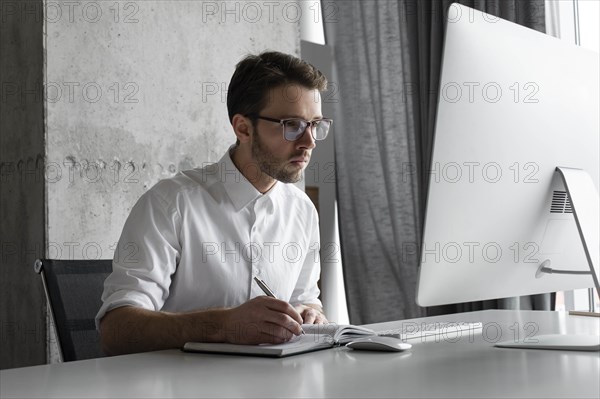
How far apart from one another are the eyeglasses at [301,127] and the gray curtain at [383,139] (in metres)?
1.76

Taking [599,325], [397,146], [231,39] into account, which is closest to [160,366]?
[599,325]

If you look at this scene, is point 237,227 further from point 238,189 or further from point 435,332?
point 435,332

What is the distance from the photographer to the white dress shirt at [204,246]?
1726 mm

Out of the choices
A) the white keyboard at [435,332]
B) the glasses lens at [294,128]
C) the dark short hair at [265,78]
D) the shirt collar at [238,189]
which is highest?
the dark short hair at [265,78]

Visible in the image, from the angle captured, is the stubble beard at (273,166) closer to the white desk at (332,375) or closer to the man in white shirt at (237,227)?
the man in white shirt at (237,227)

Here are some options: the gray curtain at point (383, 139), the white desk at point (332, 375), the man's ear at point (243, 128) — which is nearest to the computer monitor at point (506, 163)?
the white desk at point (332, 375)

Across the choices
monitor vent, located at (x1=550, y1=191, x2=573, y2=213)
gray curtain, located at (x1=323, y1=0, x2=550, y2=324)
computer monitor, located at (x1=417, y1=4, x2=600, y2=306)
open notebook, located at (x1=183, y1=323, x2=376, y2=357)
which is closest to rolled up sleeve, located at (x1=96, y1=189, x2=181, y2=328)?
open notebook, located at (x1=183, y1=323, x2=376, y2=357)

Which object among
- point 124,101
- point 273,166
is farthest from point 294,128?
point 124,101

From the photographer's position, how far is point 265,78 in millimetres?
2023

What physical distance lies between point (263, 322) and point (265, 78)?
32.0 inches

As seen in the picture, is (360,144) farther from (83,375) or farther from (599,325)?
(83,375)

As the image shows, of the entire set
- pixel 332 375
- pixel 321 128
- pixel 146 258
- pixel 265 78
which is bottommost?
pixel 332 375

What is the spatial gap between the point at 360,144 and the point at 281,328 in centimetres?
261

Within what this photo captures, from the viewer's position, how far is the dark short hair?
2.01 meters
